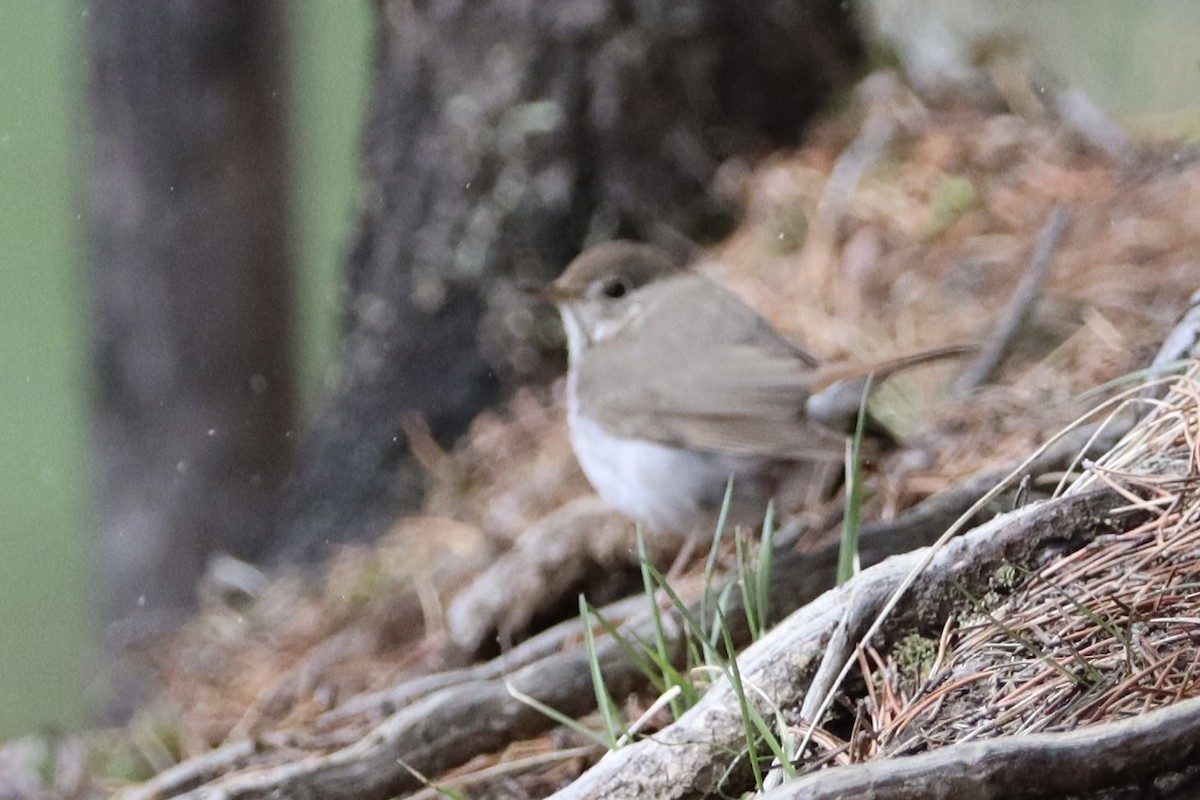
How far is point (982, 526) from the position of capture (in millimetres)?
1433

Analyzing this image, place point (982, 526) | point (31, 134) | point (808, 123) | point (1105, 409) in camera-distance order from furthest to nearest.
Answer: point (31, 134), point (808, 123), point (1105, 409), point (982, 526)

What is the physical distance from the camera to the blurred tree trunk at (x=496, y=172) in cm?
335

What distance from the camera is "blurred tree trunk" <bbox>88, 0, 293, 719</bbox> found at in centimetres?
407

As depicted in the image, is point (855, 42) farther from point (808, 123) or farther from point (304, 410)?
point (304, 410)

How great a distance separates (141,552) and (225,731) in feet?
7.32

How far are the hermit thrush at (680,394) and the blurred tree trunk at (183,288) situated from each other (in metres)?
1.96

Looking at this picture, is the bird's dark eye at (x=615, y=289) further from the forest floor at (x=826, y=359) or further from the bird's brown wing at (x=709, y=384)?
the forest floor at (x=826, y=359)

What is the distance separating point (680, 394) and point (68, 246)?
301 cm

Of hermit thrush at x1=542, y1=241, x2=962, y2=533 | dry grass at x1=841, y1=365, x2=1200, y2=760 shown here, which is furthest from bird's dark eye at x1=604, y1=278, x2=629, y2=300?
dry grass at x1=841, y1=365, x2=1200, y2=760

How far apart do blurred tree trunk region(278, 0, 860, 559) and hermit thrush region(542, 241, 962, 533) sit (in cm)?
97

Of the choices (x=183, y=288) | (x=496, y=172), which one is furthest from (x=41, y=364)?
(x=496, y=172)

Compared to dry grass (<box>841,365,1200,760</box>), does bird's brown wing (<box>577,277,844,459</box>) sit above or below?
above

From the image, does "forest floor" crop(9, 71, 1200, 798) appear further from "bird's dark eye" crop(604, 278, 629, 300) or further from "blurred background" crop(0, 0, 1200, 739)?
"bird's dark eye" crop(604, 278, 629, 300)

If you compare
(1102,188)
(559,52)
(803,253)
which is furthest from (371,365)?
(1102,188)
